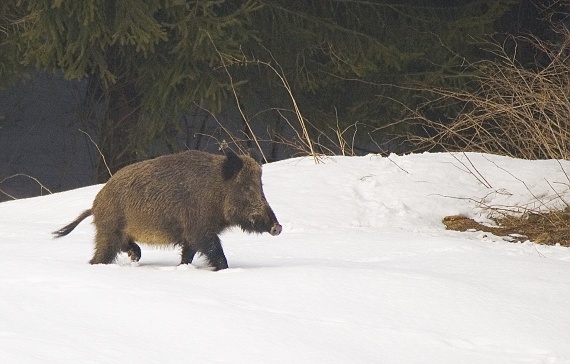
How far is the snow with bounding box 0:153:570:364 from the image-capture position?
4242mm

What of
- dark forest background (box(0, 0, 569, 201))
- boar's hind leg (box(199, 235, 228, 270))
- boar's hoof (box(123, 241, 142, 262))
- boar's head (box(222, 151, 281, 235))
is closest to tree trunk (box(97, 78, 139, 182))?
dark forest background (box(0, 0, 569, 201))

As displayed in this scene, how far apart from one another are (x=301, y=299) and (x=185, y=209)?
123 cm

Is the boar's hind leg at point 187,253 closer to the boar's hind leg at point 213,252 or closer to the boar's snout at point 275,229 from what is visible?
the boar's hind leg at point 213,252

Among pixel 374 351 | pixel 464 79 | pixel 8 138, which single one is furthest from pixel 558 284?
pixel 8 138

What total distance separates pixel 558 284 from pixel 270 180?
13.8 feet

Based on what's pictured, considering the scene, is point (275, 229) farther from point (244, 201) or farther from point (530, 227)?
point (530, 227)

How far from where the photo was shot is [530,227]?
855 cm

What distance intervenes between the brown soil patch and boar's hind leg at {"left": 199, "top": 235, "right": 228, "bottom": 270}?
3.20m

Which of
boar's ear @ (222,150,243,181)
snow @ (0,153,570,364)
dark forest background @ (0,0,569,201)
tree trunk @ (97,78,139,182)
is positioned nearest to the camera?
snow @ (0,153,570,364)

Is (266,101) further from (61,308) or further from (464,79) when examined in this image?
(61,308)

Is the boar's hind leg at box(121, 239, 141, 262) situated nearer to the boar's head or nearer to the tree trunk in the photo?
the boar's head

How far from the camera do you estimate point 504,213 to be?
348 inches

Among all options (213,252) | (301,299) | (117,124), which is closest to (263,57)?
(117,124)

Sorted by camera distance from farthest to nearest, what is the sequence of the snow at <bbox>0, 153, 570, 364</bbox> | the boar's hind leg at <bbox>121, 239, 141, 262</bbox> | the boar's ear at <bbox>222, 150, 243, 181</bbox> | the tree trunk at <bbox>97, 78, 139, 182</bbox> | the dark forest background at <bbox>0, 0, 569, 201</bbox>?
the tree trunk at <bbox>97, 78, 139, 182</bbox>
the dark forest background at <bbox>0, 0, 569, 201</bbox>
the boar's hind leg at <bbox>121, 239, 141, 262</bbox>
the boar's ear at <bbox>222, 150, 243, 181</bbox>
the snow at <bbox>0, 153, 570, 364</bbox>
